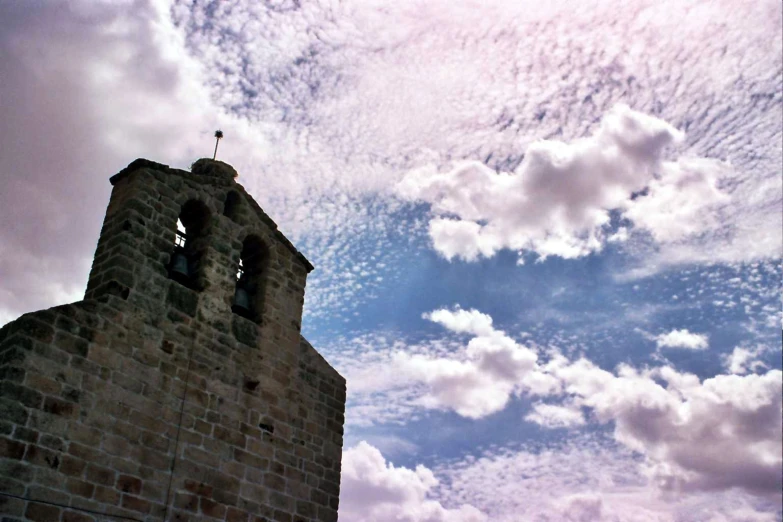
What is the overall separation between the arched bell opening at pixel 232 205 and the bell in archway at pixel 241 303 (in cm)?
112

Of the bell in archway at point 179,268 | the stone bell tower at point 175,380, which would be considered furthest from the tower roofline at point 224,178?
the bell in archway at point 179,268

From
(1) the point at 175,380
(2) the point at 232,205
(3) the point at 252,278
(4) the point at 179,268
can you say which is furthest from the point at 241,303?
(1) the point at 175,380

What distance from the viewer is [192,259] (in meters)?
10.2

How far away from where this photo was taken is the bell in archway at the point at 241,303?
10289mm

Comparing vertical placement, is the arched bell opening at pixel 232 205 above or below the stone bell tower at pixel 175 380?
above

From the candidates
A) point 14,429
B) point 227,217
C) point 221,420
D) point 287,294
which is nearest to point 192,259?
point 227,217

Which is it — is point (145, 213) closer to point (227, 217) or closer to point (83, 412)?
point (227, 217)

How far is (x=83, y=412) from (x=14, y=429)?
760mm

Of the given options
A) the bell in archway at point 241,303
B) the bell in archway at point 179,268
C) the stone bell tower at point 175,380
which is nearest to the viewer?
the stone bell tower at point 175,380

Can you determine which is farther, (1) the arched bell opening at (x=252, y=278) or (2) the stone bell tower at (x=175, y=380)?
(1) the arched bell opening at (x=252, y=278)

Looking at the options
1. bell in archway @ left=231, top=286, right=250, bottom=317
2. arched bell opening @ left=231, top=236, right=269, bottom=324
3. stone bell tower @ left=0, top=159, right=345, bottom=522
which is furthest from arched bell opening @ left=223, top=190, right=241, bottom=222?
bell in archway @ left=231, top=286, right=250, bottom=317

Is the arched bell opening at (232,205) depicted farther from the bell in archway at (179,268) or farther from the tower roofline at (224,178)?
the bell in archway at (179,268)

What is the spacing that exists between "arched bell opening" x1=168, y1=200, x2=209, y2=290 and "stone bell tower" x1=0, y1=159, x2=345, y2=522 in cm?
2

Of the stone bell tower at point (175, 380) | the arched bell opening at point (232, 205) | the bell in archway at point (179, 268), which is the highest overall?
the arched bell opening at point (232, 205)
